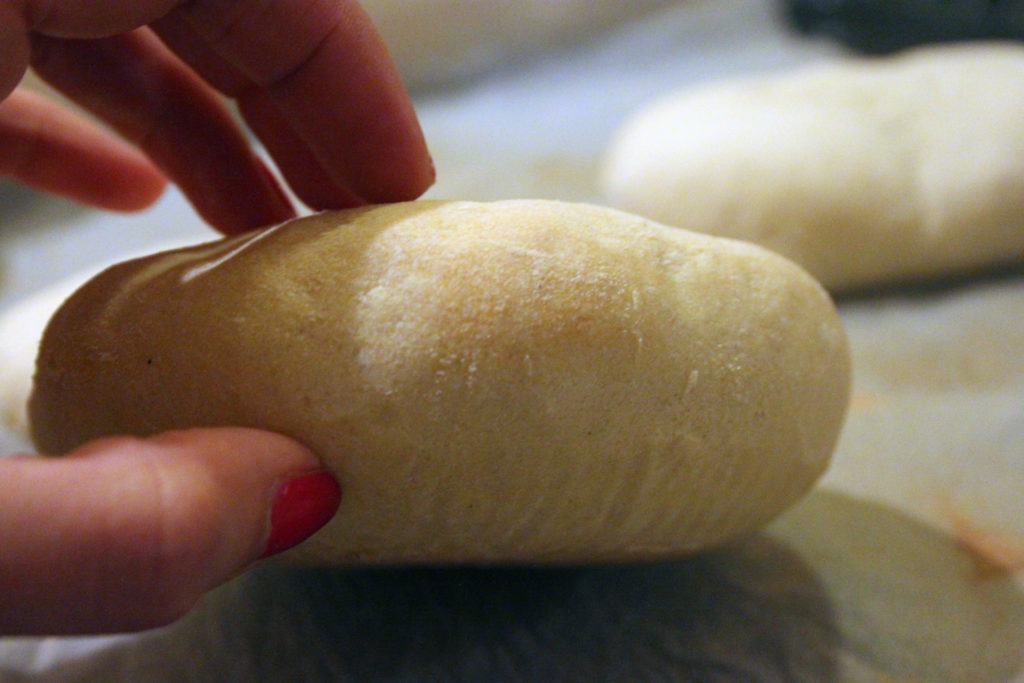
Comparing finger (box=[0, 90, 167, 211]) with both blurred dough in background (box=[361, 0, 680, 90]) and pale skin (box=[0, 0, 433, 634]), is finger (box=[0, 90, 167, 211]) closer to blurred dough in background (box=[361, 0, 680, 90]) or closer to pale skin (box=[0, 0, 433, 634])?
pale skin (box=[0, 0, 433, 634])

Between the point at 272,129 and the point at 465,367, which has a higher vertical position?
the point at 272,129

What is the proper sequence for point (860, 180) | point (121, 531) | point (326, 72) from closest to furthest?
point (121, 531) < point (326, 72) < point (860, 180)

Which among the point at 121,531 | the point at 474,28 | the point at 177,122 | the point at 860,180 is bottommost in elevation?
the point at 860,180

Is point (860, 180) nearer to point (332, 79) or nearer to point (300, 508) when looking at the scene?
point (332, 79)

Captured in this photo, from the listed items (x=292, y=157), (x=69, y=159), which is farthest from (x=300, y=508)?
(x=69, y=159)

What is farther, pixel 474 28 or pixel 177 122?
pixel 474 28

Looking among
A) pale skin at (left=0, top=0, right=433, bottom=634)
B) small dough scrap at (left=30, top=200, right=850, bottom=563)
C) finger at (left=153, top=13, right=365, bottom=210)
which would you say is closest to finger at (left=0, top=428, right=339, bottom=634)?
pale skin at (left=0, top=0, right=433, bottom=634)
